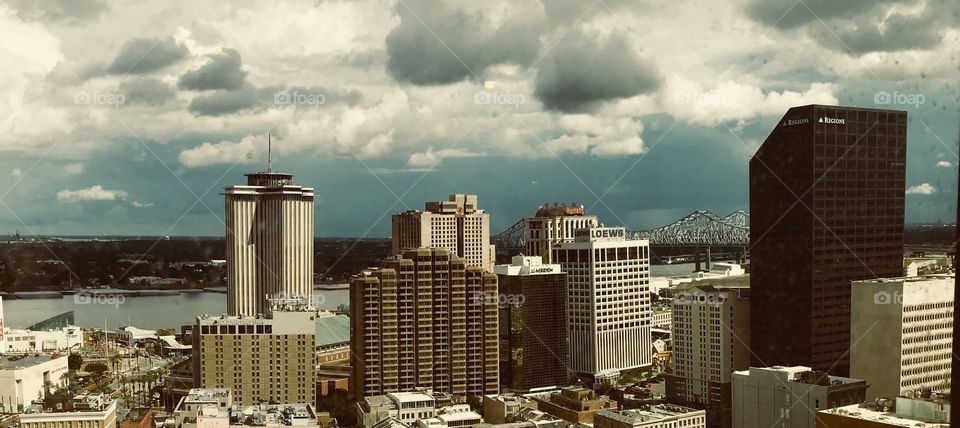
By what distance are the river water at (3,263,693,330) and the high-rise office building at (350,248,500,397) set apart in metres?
9.65

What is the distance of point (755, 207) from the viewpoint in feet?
43.3

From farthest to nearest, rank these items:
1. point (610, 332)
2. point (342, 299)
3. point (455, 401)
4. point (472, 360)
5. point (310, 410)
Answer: point (342, 299)
point (610, 332)
point (472, 360)
point (455, 401)
point (310, 410)

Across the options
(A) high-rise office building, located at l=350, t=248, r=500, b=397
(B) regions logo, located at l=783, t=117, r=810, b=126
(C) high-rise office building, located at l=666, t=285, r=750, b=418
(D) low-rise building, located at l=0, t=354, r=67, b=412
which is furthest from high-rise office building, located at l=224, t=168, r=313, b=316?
(B) regions logo, located at l=783, t=117, r=810, b=126

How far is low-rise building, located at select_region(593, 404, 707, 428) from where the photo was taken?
396 inches

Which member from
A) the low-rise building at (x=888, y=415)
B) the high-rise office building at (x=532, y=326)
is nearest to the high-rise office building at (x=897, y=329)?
the low-rise building at (x=888, y=415)

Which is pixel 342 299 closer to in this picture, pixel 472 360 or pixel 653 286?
pixel 653 286

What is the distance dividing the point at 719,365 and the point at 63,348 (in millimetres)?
12408

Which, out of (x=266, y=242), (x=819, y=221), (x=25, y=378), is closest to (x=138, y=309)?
(x=266, y=242)

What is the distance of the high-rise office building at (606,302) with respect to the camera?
50.7 feet

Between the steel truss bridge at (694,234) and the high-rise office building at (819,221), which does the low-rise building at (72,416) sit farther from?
the steel truss bridge at (694,234)

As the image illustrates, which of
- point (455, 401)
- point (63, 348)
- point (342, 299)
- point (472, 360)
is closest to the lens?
point (455, 401)

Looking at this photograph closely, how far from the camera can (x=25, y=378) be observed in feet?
43.4

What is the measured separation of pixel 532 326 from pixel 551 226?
524cm

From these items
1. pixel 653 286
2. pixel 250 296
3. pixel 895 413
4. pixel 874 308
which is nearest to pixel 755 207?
pixel 874 308
